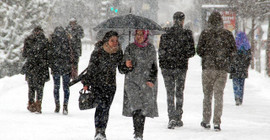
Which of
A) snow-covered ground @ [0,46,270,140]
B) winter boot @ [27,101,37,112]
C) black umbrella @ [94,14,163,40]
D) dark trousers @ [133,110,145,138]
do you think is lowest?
snow-covered ground @ [0,46,270,140]

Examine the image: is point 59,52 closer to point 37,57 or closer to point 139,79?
point 37,57

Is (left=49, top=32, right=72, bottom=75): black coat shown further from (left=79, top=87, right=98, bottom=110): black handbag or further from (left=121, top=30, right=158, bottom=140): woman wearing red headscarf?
(left=121, top=30, right=158, bottom=140): woman wearing red headscarf

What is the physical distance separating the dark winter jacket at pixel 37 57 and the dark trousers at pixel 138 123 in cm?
439

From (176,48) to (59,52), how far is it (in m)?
3.19

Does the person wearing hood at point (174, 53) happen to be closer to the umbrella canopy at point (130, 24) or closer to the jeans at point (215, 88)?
the jeans at point (215, 88)

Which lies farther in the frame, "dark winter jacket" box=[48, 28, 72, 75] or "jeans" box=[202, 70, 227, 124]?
"dark winter jacket" box=[48, 28, 72, 75]

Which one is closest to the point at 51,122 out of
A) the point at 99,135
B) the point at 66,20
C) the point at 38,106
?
the point at 38,106

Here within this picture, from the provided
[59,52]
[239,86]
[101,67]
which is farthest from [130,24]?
[239,86]

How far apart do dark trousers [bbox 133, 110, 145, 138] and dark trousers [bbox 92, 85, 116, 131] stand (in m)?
0.46

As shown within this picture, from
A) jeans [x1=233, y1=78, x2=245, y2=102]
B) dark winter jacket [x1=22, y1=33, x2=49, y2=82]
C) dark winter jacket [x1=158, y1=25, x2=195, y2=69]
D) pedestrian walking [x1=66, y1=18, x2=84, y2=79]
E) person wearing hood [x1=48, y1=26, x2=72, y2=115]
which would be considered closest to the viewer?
dark winter jacket [x1=158, y1=25, x2=195, y2=69]

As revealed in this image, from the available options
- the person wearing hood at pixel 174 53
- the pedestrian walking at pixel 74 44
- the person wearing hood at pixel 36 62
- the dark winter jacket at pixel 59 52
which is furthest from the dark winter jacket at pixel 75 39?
the person wearing hood at pixel 174 53

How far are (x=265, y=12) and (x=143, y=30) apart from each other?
15.2 m

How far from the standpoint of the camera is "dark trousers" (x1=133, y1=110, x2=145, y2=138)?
689cm

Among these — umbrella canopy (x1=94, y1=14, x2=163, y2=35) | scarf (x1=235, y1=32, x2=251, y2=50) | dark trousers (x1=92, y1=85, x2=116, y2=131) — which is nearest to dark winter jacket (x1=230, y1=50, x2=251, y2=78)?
scarf (x1=235, y1=32, x2=251, y2=50)
